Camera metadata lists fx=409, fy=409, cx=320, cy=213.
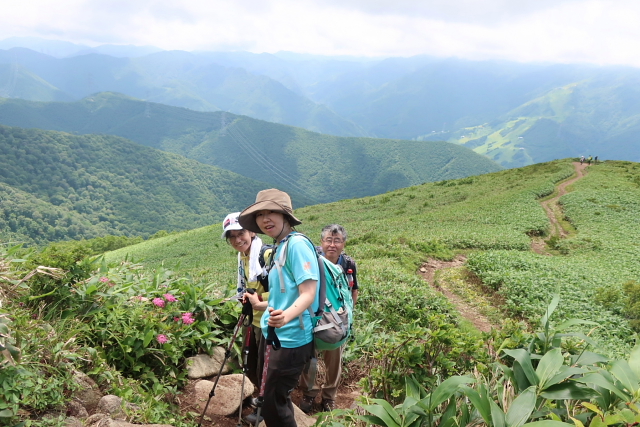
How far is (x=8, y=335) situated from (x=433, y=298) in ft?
29.5

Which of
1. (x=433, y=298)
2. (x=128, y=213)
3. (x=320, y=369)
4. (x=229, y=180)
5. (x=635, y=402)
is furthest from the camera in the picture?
(x=229, y=180)

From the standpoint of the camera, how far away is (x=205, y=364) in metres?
5.33

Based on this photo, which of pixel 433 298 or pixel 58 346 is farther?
pixel 433 298

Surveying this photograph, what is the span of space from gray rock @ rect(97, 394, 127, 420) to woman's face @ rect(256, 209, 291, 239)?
6.98 ft

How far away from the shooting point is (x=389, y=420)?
2537mm

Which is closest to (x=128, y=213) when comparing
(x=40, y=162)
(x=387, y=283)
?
(x=40, y=162)

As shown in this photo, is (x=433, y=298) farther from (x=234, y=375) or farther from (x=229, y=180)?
(x=229, y=180)

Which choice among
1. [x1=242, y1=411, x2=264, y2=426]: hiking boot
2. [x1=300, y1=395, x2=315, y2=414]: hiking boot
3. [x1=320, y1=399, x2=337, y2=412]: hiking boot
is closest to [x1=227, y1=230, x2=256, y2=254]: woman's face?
[x1=242, y1=411, x2=264, y2=426]: hiking boot

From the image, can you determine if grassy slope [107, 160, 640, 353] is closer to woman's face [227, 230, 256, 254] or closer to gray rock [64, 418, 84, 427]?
woman's face [227, 230, 256, 254]

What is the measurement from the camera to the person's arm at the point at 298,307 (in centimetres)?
331

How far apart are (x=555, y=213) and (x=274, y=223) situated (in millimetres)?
28700

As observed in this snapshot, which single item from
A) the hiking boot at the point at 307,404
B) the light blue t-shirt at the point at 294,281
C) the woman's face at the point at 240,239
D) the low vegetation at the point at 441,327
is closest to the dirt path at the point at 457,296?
the low vegetation at the point at 441,327

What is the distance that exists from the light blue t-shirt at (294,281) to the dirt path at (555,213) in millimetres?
19234

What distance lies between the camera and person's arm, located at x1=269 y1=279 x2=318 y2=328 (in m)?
3.31
